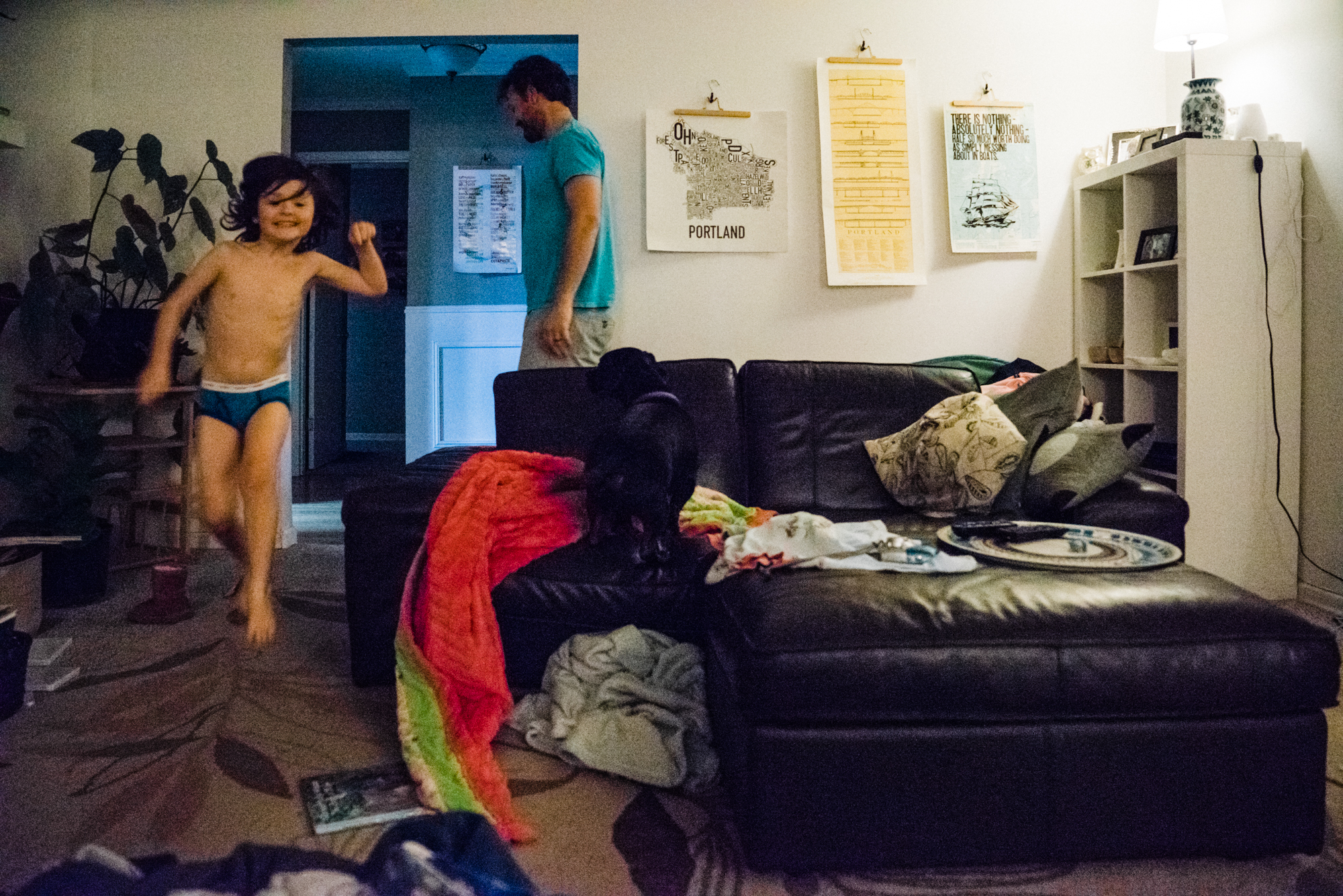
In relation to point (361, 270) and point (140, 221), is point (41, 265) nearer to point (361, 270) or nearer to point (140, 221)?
point (140, 221)

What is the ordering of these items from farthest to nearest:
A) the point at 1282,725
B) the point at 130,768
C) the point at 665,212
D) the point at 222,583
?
the point at 665,212, the point at 222,583, the point at 130,768, the point at 1282,725

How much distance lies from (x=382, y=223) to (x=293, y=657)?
4.73 meters

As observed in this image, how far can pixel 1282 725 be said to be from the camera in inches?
50.6

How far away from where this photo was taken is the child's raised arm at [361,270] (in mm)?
1058

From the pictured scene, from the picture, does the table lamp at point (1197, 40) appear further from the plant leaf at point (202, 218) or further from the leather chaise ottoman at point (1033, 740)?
the plant leaf at point (202, 218)

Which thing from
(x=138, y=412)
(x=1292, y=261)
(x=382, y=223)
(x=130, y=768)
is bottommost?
(x=130, y=768)

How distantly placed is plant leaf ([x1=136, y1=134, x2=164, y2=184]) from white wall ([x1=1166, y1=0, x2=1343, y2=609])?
11.9 ft

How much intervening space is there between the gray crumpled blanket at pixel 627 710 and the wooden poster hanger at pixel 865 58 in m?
2.39

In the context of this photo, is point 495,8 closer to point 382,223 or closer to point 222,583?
point 222,583

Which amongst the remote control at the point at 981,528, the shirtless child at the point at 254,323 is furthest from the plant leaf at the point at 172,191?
the remote control at the point at 981,528

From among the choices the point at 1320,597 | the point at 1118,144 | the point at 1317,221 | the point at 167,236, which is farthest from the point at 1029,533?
the point at 167,236

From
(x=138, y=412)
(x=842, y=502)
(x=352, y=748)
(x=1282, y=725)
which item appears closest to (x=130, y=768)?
(x=352, y=748)

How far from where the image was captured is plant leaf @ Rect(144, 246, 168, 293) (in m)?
3.08

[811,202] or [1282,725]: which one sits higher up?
[811,202]
